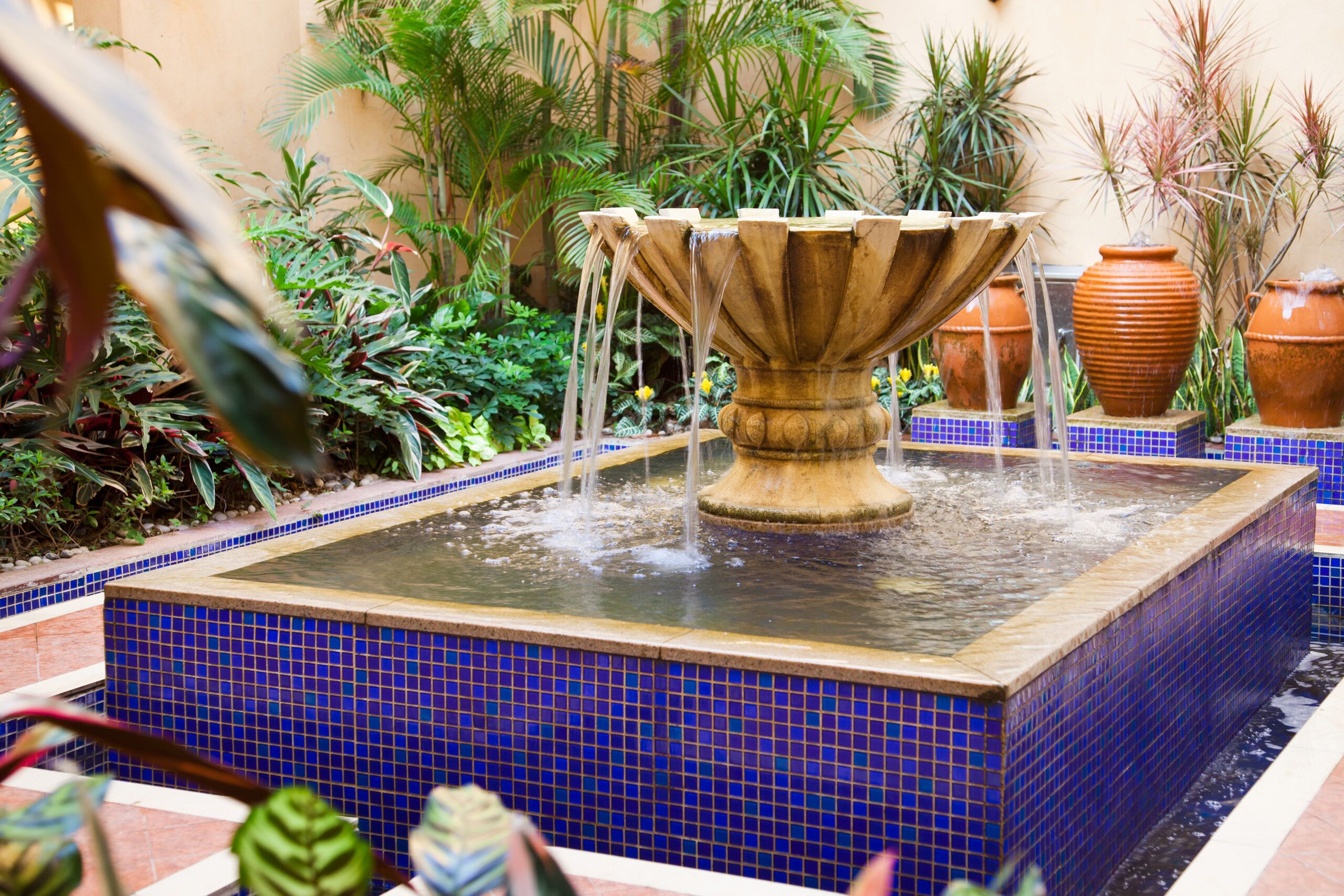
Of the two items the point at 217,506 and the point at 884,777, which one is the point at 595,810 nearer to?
the point at 884,777

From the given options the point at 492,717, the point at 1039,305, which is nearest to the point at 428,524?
the point at 492,717

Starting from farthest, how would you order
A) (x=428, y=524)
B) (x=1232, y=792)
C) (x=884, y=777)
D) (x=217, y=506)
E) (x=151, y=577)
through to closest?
(x=217, y=506)
(x=428, y=524)
(x=1232, y=792)
(x=151, y=577)
(x=884, y=777)

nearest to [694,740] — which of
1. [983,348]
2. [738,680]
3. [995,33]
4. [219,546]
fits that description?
[738,680]

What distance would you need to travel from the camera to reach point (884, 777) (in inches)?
99.2

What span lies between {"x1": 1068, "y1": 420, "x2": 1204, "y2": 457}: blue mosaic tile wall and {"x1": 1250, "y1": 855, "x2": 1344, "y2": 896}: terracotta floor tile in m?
4.61

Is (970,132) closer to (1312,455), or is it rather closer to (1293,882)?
(1312,455)

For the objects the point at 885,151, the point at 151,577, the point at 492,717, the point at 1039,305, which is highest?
the point at 885,151

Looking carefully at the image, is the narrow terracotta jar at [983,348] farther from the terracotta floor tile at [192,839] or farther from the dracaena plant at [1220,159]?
the terracotta floor tile at [192,839]

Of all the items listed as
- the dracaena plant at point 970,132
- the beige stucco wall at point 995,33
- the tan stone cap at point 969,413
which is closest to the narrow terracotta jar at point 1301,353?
the tan stone cap at point 969,413

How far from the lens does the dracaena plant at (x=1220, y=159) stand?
313 inches

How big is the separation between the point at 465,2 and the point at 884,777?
637 cm

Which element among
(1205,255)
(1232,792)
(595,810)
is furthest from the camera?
(1205,255)

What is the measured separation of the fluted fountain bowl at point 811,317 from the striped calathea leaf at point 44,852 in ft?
10.1

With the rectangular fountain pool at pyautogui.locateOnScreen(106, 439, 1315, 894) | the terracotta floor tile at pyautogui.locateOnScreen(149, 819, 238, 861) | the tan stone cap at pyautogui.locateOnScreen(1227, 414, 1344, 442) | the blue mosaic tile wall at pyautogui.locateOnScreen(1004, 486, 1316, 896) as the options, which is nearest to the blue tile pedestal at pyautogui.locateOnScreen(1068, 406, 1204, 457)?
the tan stone cap at pyautogui.locateOnScreen(1227, 414, 1344, 442)
